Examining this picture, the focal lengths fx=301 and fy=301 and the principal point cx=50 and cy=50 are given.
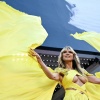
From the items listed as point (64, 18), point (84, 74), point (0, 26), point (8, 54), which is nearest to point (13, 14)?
point (0, 26)

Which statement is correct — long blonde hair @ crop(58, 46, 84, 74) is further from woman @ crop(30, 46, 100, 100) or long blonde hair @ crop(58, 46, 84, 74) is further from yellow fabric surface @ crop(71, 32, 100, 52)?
yellow fabric surface @ crop(71, 32, 100, 52)

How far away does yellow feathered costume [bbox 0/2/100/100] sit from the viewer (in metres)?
3.01

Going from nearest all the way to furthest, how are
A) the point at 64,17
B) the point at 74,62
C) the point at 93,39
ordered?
the point at 74,62
the point at 93,39
the point at 64,17

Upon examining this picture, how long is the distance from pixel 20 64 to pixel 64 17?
2078 mm

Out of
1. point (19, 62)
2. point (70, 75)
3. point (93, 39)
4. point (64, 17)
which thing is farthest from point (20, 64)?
point (64, 17)

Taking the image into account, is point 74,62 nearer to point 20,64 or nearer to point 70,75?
point 70,75

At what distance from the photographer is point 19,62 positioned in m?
3.14

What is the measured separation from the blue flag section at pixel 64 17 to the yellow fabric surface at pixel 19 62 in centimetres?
89

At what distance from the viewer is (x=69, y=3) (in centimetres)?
521

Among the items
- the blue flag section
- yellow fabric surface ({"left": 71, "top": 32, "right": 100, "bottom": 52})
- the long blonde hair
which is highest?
the long blonde hair

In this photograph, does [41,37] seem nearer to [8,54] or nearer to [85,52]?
[8,54]

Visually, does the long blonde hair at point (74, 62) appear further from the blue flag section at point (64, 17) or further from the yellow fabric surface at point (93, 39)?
the blue flag section at point (64, 17)

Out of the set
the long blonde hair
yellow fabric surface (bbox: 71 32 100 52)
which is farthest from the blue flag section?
the long blonde hair

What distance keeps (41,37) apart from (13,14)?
40cm
